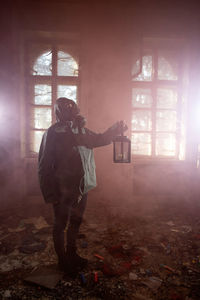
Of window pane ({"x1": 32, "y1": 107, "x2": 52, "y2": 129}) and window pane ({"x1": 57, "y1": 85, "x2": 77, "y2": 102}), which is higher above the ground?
window pane ({"x1": 57, "y1": 85, "x2": 77, "y2": 102})

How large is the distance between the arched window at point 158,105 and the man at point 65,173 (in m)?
2.60

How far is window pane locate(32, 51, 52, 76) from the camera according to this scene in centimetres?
435

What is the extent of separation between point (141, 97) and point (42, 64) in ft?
7.90

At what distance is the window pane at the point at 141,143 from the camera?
4527 millimetres

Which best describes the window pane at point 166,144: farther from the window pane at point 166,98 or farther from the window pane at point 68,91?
the window pane at point 68,91

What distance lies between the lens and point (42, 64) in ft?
14.3

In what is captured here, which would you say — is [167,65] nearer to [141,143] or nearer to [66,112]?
[141,143]

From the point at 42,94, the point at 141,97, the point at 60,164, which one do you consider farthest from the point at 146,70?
the point at 60,164

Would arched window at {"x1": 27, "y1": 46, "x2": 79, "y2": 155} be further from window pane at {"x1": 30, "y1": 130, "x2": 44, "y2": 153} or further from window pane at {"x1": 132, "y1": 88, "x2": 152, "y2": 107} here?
window pane at {"x1": 132, "y1": 88, "x2": 152, "y2": 107}

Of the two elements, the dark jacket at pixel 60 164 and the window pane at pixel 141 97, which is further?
the window pane at pixel 141 97

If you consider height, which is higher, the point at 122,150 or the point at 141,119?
the point at 141,119

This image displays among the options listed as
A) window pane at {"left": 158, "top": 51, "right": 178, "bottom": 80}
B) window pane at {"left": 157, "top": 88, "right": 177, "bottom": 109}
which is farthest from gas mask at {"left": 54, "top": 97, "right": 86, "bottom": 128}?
window pane at {"left": 158, "top": 51, "right": 178, "bottom": 80}

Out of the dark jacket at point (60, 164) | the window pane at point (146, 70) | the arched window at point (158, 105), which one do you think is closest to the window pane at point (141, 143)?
the arched window at point (158, 105)

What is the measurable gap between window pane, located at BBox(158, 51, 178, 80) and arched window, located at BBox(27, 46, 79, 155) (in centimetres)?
198
